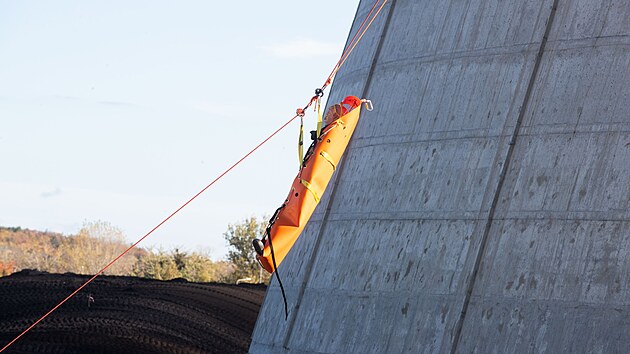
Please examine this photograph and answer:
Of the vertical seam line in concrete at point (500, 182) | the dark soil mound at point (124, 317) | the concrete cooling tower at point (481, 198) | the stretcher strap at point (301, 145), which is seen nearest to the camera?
the concrete cooling tower at point (481, 198)

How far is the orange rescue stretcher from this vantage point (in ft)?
35.8

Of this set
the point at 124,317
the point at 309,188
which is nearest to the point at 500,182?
the point at 309,188

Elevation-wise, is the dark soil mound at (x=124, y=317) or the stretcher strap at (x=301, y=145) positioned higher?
the stretcher strap at (x=301, y=145)

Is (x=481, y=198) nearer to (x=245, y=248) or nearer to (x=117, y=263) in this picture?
(x=245, y=248)

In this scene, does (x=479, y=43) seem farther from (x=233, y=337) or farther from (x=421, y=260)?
(x=233, y=337)

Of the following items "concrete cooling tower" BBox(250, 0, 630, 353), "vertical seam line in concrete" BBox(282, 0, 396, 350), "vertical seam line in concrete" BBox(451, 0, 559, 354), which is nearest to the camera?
"concrete cooling tower" BBox(250, 0, 630, 353)

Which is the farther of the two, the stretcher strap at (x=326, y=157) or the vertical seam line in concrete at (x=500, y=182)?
the stretcher strap at (x=326, y=157)

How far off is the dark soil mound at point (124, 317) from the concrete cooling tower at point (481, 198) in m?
2.67

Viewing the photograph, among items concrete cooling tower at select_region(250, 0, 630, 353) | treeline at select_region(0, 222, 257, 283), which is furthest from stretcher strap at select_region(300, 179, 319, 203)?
treeline at select_region(0, 222, 257, 283)

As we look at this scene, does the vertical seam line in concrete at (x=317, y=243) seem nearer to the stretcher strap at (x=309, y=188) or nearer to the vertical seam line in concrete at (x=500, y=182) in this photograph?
the stretcher strap at (x=309, y=188)

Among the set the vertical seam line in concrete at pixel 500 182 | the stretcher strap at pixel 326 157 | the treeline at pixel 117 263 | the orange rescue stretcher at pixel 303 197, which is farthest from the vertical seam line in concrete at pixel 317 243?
the treeline at pixel 117 263

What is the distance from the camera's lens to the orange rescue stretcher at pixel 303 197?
1092 centimetres

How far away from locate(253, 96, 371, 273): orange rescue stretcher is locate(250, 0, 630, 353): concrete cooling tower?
388 millimetres

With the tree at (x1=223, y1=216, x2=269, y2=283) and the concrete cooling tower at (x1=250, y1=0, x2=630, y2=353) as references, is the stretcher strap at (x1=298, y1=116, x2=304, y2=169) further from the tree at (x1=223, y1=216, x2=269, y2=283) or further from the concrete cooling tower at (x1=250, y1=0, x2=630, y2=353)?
the tree at (x1=223, y1=216, x2=269, y2=283)
